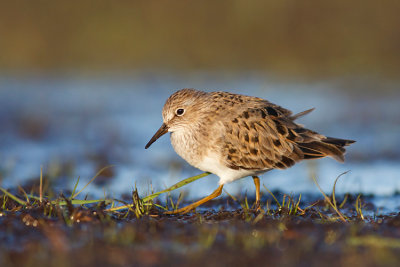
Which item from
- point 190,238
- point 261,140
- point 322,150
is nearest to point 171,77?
point 261,140

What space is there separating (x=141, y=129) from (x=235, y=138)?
5.86 metres

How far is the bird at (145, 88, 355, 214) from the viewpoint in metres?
6.51

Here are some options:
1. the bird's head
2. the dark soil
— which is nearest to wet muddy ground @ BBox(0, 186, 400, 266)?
the dark soil

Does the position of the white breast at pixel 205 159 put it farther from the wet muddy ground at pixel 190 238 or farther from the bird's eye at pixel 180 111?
the wet muddy ground at pixel 190 238

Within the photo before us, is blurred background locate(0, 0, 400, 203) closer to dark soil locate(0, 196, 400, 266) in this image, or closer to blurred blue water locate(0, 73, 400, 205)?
blurred blue water locate(0, 73, 400, 205)

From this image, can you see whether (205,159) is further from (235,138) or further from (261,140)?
(261,140)

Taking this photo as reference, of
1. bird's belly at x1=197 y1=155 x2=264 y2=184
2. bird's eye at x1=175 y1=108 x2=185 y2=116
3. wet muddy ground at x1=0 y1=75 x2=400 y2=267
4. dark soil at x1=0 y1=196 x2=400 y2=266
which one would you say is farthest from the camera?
bird's eye at x1=175 y1=108 x2=185 y2=116

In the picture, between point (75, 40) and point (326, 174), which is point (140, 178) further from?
point (75, 40)

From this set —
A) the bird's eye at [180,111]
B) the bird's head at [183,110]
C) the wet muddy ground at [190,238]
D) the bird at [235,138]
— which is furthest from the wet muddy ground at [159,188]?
the bird's eye at [180,111]

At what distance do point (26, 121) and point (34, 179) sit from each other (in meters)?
4.33

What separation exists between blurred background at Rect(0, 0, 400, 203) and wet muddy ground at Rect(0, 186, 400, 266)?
2053 millimetres

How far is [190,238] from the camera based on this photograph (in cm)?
497

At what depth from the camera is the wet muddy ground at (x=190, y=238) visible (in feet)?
14.2

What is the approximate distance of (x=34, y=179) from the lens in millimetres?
8383
